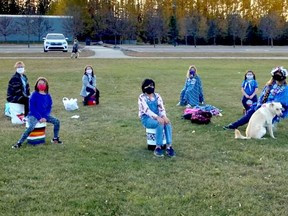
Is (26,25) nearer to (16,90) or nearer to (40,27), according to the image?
(40,27)

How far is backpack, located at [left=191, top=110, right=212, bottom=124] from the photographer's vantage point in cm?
1053

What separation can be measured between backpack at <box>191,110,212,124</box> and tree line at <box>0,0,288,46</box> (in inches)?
1904

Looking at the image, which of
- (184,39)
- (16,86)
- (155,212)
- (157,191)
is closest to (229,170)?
(157,191)

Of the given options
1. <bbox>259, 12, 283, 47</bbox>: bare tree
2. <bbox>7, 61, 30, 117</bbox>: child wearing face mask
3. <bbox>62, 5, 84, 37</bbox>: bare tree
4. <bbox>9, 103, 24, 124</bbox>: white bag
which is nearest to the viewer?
<bbox>7, 61, 30, 117</bbox>: child wearing face mask

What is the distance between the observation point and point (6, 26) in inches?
2325

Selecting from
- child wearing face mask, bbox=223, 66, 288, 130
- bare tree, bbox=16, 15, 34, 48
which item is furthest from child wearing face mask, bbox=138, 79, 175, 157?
bare tree, bbox=16, 15, 34, 48

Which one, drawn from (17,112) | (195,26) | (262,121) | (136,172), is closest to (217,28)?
(195,26)

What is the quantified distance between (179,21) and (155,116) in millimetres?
60872

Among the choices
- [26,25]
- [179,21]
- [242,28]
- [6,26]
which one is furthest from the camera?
[179,21]

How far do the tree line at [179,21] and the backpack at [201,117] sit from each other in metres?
48.4

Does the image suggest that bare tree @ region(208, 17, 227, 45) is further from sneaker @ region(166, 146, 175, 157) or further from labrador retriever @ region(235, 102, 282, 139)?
sneaker @ region(166, 146, 175, 157)

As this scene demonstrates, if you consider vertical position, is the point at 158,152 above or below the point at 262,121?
below

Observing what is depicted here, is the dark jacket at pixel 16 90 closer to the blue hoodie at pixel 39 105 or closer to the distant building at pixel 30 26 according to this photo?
the blue hoodie at pixel 39 105

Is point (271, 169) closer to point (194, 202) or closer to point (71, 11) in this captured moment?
point (194, 202)
